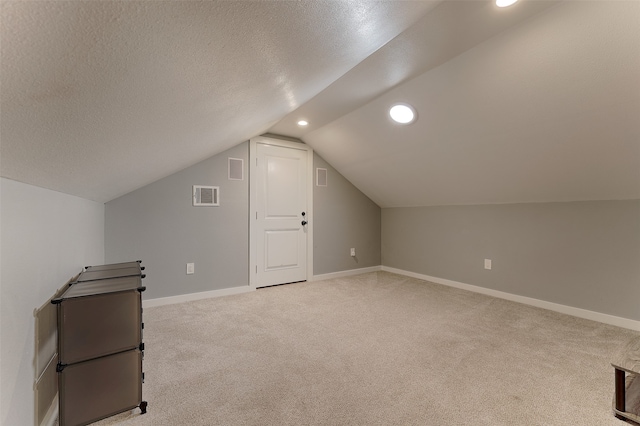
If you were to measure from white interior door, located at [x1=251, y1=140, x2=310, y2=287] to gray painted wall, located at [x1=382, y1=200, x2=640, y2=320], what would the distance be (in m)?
1.81

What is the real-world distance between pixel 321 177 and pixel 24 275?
11.7 feet

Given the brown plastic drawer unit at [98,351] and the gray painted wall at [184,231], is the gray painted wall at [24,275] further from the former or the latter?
the gray painted wall at [184,231]

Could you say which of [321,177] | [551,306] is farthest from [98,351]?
[551,306]

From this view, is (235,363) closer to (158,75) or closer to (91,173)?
(91,173)

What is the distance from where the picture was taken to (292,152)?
13.2 ft

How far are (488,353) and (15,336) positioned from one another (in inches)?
100

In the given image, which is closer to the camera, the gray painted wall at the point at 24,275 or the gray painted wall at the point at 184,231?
the gray painted wall at the point at 24,275

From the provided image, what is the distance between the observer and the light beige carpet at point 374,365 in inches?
55.1

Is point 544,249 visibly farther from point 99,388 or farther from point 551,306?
point 99,388

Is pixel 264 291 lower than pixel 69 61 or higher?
lower

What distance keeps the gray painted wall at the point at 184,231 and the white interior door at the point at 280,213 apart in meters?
0.18

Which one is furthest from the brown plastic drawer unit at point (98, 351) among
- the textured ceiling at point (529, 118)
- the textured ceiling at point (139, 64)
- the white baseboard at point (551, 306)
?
the white baseboard at point (551, 306)

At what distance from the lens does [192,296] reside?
3.20 metres

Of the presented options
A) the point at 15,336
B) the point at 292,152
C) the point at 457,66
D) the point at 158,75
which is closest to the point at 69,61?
the point at 158,75
